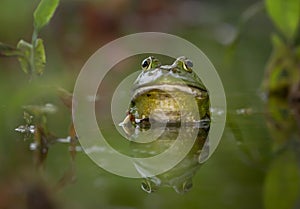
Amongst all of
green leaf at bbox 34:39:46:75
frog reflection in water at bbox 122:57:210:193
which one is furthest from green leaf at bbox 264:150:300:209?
green leaf at bbox 34:39:46:75

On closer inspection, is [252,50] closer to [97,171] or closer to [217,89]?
[217,89]

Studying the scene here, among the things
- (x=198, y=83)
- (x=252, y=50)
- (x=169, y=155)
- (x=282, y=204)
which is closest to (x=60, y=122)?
(x=198, y=83)

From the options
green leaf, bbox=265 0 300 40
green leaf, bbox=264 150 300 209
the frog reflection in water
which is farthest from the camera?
green leaf, bbox=265 0 300 40

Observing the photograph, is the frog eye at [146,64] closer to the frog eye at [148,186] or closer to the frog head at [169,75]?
the frog head at [169,75]

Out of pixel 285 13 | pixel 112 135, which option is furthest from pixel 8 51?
pixel 285 13

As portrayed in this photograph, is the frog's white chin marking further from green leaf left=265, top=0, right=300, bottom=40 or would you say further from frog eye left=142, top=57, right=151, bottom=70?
green leaf left=265, top=0, right=300, bottom=40

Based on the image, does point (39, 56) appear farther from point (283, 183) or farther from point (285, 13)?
point (285, 13)
